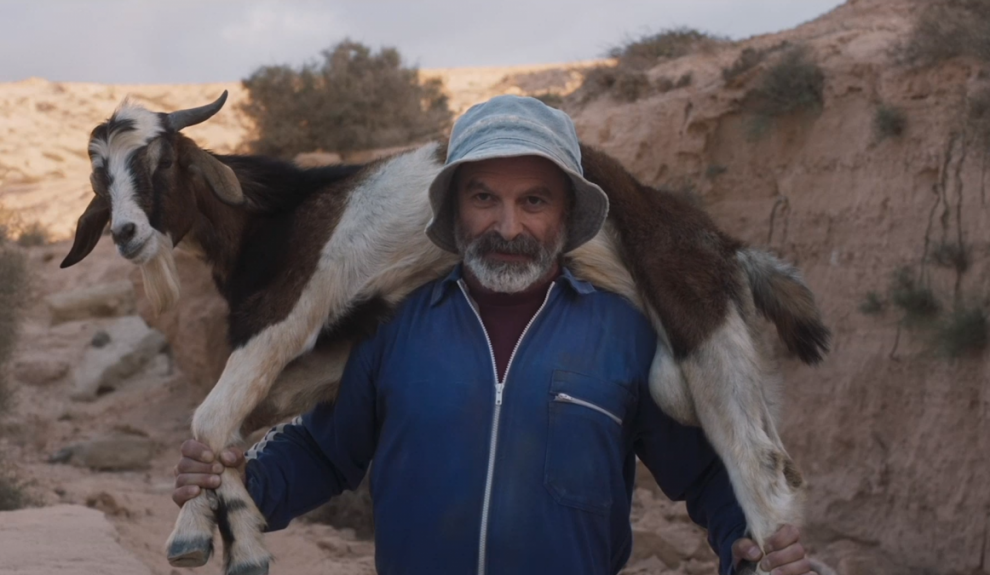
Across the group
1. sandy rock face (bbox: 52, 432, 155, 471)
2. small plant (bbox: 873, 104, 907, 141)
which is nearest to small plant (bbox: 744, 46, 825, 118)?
small plant (bbox: 873, 104, 907, 141)

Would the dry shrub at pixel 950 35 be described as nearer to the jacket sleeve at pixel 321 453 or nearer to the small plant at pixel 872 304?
the small plant at pixel 872 304

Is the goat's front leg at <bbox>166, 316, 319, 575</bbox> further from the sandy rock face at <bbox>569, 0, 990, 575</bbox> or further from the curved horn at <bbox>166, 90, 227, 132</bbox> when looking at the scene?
the sandy rock face at <bbox>569, 0, 990, 575</bbox>

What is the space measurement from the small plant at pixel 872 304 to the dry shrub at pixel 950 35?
1.89m

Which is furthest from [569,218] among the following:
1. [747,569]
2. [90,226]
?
[90,226]

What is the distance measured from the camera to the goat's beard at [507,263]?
3.28m

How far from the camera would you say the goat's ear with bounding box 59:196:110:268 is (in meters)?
4.26

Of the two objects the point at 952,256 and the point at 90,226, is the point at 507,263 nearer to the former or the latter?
the point at 90,226

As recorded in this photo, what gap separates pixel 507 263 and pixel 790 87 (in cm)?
710

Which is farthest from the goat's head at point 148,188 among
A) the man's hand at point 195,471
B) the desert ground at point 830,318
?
the desert ground at point 830,318

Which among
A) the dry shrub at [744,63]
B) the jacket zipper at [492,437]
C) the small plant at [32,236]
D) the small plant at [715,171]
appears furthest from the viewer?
the small plant at [32,236]

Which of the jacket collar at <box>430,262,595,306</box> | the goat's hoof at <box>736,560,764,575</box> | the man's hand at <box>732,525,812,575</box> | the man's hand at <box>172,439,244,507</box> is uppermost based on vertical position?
the jacket collar at <box>430,262,595,306</box>

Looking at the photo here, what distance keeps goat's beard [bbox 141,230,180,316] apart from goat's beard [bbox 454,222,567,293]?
4.61ft

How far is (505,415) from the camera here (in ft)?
10.2

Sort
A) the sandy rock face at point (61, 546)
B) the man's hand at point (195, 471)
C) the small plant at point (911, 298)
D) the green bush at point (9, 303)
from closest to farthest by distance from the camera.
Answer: the man's hand at point (195, 471) → the sandy rock face at point (61, 546) → the small plant at point (911, 298) → the green bush at point (9, 303)
